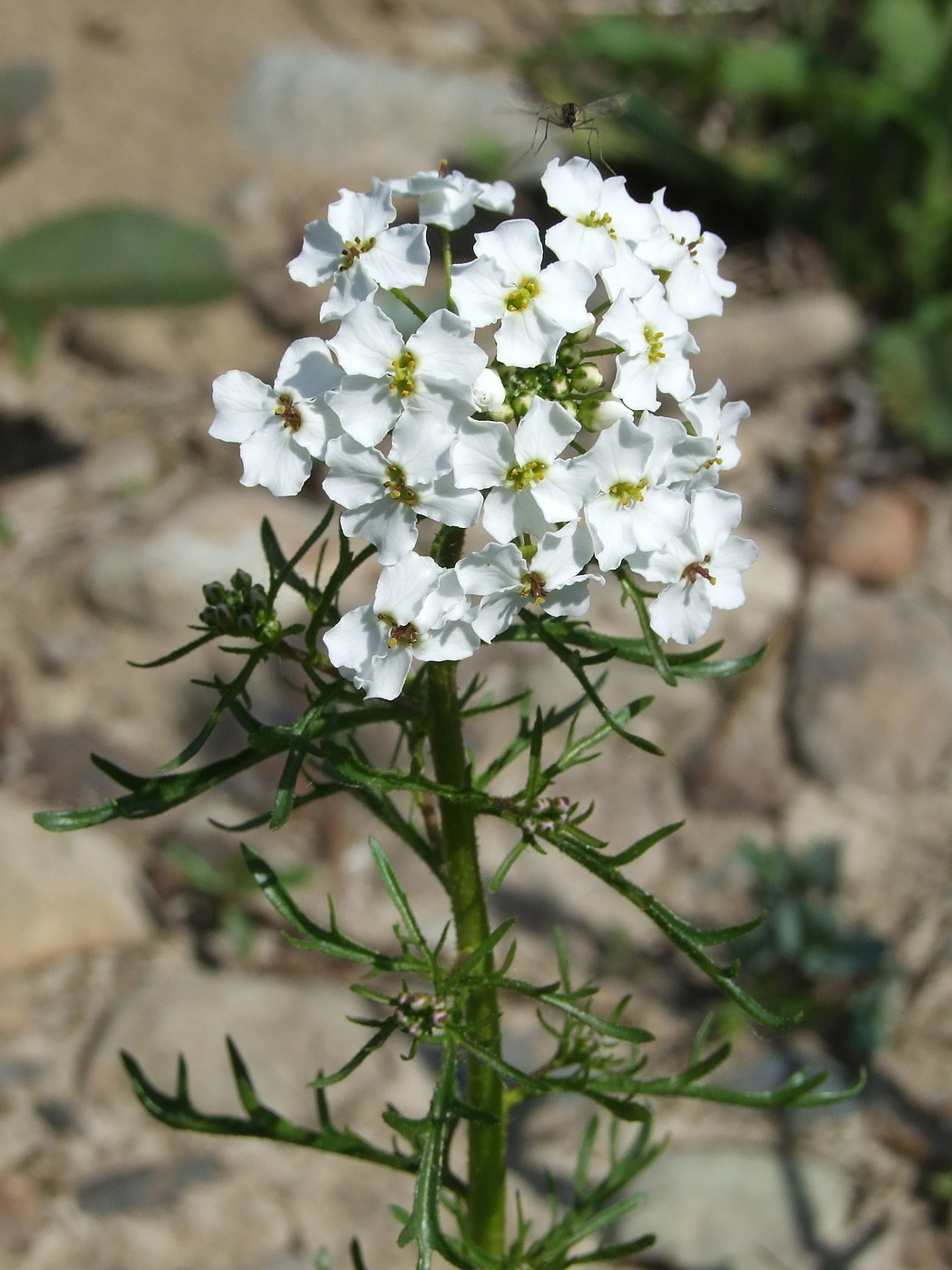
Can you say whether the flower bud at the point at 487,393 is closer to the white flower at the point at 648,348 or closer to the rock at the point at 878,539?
the white flower at the point at 648,348

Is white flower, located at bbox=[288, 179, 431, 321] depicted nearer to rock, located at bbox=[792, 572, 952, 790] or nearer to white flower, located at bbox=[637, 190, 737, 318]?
white flower, located at bbox=[637, 190, 737, 318]

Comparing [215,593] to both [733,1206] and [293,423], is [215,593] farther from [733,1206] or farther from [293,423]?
[733,1206]

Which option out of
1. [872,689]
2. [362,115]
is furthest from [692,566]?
[362,115]

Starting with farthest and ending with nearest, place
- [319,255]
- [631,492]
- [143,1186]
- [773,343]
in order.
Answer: [773,343] → [143,1186] → [319,255] → [631,492]

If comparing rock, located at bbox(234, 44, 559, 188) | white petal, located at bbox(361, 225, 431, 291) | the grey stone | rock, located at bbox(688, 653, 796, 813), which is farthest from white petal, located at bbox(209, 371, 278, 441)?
rock, located at bbox(234, 44, 559, 188)

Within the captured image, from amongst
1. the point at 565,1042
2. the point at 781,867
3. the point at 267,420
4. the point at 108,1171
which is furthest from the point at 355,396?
the point at 781,867

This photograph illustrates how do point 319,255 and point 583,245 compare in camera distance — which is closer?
point 583,245
